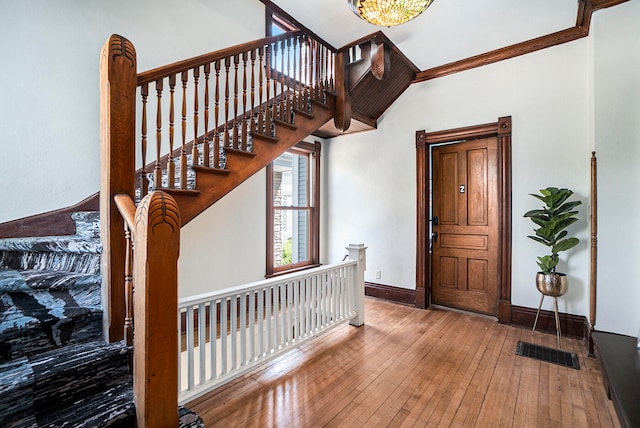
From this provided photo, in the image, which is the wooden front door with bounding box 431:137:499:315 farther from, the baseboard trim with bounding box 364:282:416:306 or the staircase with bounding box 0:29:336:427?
the staircase with bounding box 0:29:336:427

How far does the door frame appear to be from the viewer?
3309mm

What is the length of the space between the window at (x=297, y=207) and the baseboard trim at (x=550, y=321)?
9.01 feet

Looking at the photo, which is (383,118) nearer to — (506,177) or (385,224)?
(385,224)

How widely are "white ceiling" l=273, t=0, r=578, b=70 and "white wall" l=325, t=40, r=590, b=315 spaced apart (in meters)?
0.29

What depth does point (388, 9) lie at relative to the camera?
229cm

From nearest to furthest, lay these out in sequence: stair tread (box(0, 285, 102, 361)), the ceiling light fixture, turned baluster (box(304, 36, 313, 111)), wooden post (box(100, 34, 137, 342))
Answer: stair tread (box(0, 285, 102, 361)), wooden post (box(100, 34, 137, 342)), the ceiling light fixture, turned baluster (box(304, 36, 313, 111))

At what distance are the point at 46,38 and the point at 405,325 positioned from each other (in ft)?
13.2

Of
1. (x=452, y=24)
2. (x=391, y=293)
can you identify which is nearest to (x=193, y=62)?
(x=452, y=24)

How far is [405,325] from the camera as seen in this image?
10.8ft

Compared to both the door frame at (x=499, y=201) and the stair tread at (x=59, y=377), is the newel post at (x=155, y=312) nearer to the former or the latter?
the stair tread at (x=59, y=377)

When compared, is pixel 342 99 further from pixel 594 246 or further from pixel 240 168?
pixel 594 246

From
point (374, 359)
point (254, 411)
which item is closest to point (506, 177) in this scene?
point (374, 359)

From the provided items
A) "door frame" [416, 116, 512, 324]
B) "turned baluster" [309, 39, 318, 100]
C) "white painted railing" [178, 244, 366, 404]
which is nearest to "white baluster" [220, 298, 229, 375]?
"white painted railing" [178, 244, 366, 404]

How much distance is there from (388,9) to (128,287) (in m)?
2.56
